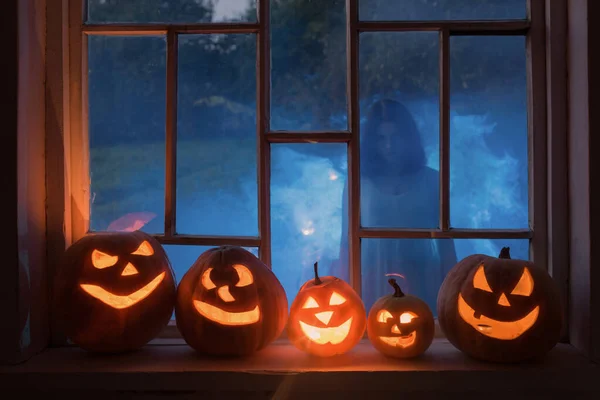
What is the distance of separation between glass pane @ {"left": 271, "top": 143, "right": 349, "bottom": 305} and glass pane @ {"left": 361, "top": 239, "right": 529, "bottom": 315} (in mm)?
121

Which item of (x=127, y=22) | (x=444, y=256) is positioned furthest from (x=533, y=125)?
(x=127, y=22)

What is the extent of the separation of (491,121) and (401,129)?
1.11ft

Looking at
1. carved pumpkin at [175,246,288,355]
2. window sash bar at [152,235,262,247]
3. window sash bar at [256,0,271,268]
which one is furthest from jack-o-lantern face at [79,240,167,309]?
window sash bar at [256,0,271,268]

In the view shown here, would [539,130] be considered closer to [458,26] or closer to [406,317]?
[458,26]

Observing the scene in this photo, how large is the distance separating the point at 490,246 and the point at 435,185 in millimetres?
311

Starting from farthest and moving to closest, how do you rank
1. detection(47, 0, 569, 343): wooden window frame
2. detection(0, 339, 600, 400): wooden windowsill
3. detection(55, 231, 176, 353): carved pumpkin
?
1. detection(47, 0, 569, 343): wooden window frame
2. detection(55, 231, 176, 353): carved pumpkin
3. detection(0, 339, 600, 400): wooden windowsill

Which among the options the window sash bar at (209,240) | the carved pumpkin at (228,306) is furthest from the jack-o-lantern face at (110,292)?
the window sash bar at (209,240)

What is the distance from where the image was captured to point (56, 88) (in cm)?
162

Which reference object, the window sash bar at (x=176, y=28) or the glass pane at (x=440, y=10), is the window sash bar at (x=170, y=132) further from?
the glass pane at (x=440, y=10)

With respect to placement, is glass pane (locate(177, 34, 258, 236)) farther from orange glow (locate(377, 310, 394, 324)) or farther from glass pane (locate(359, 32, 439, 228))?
orange glow (locate(377, 310, 394, 324))

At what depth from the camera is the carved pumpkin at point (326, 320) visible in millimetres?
1440

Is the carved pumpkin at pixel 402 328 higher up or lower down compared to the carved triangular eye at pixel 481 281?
lower down

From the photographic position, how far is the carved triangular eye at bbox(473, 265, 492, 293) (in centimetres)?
141

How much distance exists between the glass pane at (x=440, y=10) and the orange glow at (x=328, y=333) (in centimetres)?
112
